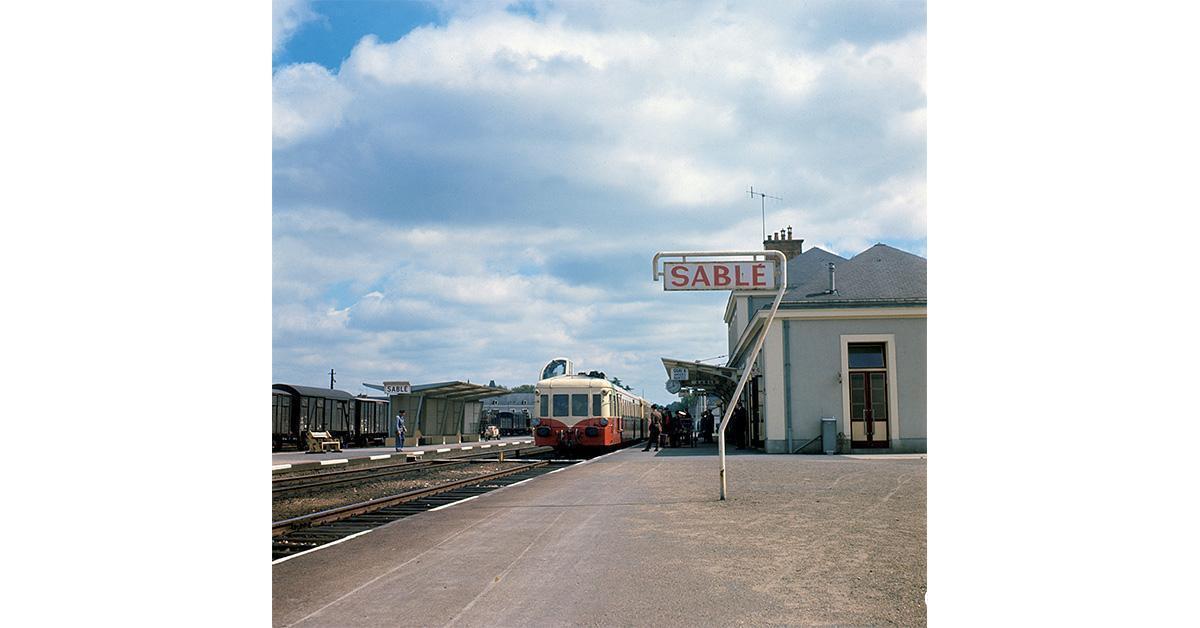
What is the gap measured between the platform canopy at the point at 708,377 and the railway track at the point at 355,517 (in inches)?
487

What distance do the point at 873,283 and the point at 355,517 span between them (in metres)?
18.6

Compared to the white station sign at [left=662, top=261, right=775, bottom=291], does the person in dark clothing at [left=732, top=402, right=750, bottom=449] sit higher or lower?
lower

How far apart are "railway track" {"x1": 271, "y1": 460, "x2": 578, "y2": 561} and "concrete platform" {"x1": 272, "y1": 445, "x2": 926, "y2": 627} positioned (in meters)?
0.48

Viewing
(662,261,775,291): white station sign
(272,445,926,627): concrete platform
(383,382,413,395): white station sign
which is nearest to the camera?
(272,445,926,627): concrete platform

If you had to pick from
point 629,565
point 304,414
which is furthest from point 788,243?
point 629,565

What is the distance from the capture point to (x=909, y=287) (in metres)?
25.1

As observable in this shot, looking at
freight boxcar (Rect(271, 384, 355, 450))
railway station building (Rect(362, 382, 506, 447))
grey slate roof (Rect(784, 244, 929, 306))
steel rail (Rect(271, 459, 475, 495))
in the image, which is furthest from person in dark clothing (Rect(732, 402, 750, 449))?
freight boxcar (Rect(271, 384, 355, 450))

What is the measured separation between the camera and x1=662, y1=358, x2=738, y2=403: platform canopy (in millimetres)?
27438

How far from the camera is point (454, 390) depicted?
33.5 m

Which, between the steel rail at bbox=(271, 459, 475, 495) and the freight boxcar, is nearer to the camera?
the steel rail at bbox=(271, 459, 475, 495)

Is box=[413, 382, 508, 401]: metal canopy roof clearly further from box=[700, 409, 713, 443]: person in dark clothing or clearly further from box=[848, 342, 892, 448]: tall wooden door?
box=[848, 342, 892, 448]: tall wooden door

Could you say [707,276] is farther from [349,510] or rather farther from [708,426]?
[708,426]
